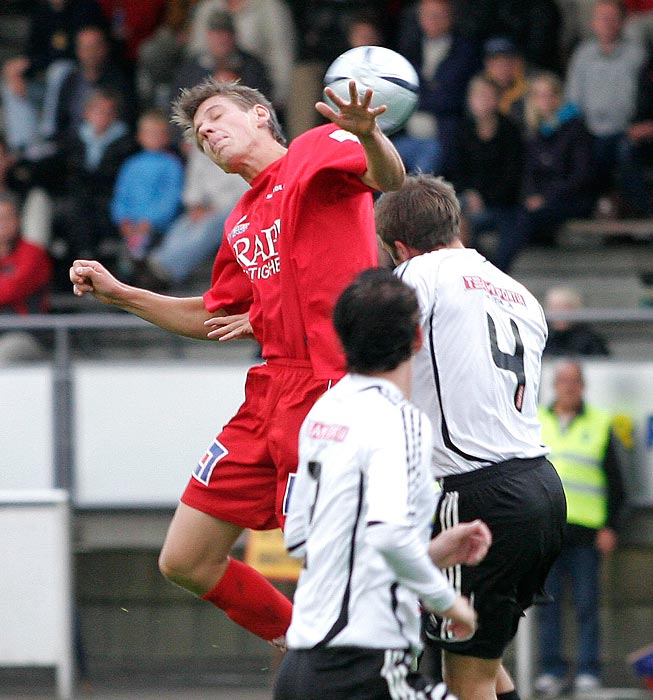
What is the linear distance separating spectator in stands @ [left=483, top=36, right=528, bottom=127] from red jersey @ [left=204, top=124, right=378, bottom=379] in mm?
5579

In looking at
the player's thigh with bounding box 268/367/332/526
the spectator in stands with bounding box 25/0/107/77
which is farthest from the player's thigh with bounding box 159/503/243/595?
the spectator in stands with bounding box 25/0/107/77

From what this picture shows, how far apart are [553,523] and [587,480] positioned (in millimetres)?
4091

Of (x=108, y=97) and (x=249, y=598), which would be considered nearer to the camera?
(x=249, y=598)

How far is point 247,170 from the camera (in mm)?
4637

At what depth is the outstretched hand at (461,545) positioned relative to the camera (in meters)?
3.57

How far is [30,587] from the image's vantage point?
28.2ft

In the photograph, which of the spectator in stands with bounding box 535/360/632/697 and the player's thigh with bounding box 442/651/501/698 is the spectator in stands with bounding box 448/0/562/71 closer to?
the spectator in stands with bounding box 535/360/632/697

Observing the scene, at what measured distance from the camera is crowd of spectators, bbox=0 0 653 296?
9586 mm

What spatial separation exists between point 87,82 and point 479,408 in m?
7.26

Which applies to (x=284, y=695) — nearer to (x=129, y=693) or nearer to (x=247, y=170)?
(x=247, y=170)

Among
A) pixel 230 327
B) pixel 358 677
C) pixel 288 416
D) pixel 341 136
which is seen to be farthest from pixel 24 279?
pixel 358 677

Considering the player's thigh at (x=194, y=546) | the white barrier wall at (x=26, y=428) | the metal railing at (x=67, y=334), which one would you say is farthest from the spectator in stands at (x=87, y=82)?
the player's thigh at (x=194, y=546)

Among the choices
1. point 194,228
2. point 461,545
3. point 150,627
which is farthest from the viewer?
point 194,228

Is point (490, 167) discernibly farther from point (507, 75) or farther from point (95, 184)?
point (95, 184)
